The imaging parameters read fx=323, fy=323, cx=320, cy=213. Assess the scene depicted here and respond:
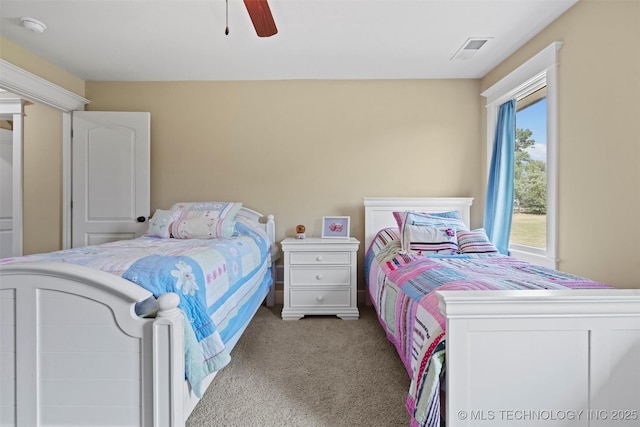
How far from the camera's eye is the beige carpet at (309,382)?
1.55m

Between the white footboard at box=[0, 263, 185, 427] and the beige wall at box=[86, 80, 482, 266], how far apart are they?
2.22 metres

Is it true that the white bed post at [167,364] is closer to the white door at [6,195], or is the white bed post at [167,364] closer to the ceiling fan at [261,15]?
the ceiling fan at [261,15]

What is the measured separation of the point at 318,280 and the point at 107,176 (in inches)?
93.9

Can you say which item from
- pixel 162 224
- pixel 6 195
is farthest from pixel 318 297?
pixel 6 195

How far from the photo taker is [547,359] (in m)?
1.07

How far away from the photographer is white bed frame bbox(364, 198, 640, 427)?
1.05m

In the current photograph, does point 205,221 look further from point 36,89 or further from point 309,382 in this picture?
point 36,89

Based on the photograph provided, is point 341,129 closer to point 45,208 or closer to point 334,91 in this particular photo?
point 334,91

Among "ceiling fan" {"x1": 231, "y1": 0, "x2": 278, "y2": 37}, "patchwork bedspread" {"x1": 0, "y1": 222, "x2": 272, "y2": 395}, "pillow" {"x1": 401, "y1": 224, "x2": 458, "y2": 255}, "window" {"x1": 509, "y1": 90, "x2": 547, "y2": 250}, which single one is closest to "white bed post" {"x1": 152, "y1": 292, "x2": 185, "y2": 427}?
"patchwork bedspread" {"x1": 0, "y1": 222, "x2": 272, "y2": 395}

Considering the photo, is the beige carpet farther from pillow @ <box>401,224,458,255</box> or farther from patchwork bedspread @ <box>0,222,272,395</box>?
pillow @ <box>401,224,458,255</box>

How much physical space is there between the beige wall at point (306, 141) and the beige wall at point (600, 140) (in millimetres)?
1168

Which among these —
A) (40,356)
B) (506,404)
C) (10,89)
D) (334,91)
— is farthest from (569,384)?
(10,89)

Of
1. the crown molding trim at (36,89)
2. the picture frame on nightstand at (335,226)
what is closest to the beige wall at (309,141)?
the picture frame on nightstand at (335,226)

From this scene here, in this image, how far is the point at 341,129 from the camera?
11.0ft
